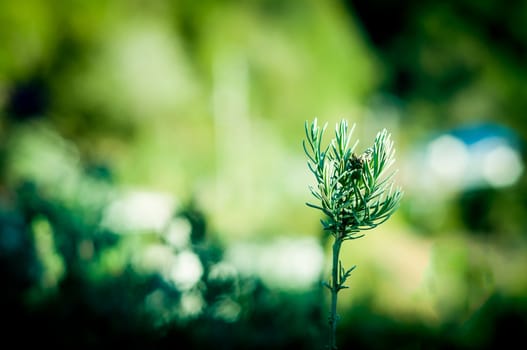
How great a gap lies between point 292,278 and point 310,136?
256 cm

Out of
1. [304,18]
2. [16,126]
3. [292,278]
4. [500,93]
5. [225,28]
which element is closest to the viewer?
[292,278]

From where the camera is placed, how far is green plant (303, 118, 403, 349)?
867mm

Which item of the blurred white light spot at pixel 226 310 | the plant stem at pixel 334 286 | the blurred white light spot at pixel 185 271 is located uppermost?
the blurred white light spot at pixel 185 271

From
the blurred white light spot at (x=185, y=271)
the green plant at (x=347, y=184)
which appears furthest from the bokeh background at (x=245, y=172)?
the green plant at (x=347, y=184)

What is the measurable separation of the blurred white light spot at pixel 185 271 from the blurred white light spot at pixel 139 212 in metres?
0.20

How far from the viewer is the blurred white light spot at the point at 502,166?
8.48 meters

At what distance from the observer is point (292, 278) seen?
3.28m

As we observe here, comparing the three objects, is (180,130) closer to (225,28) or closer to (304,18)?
(225,28)

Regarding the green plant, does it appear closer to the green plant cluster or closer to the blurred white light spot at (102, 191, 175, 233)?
the green plant cluster

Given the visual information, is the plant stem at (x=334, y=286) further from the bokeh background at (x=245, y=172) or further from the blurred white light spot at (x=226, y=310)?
the blurred white light spot at (x=226, y=310)

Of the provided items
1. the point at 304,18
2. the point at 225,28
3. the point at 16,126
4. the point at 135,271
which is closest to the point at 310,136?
the point at 135,271

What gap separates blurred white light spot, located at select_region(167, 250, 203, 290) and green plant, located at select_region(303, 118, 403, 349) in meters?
1.22

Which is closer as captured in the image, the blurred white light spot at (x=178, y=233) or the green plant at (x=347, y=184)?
the green plant at (x=347, y=184)

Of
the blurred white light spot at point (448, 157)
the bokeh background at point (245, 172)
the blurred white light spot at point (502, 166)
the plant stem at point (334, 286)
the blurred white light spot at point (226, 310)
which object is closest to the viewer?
the plant stem at point (334, 286)
